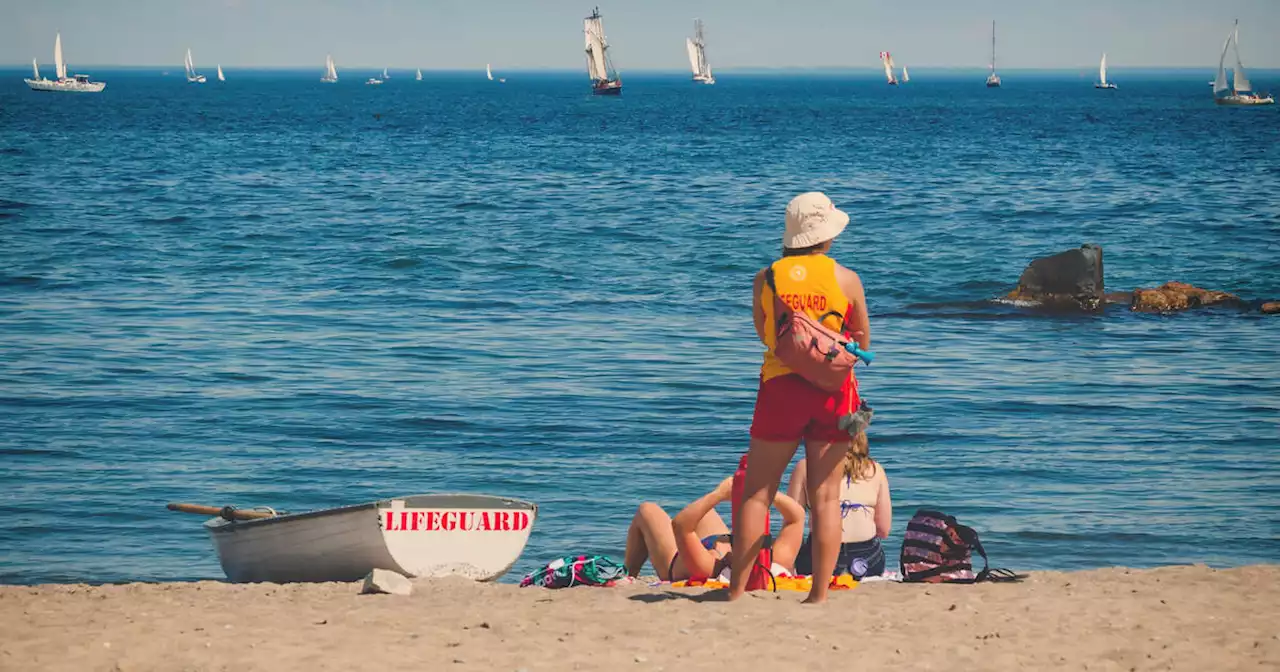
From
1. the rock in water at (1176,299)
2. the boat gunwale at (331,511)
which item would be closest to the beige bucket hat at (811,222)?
the boat gunwale at (331,511)

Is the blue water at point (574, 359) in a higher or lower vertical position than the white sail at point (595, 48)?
lower

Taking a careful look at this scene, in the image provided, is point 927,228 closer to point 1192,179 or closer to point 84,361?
point 1192,179

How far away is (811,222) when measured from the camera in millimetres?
6512

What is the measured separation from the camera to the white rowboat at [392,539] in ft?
27.2

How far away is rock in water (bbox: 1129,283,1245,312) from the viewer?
2139 cm

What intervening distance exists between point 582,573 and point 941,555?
2170 mm

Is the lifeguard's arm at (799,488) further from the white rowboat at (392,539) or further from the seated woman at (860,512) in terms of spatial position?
the white rowboat at (392,539)

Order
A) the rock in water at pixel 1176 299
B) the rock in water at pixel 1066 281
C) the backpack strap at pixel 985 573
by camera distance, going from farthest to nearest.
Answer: the rock in water at pixel 1066 281 → the rock in water at pixel 1176 299 → the backpack strap at pixel 985 573

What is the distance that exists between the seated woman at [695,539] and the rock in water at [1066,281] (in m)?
15.2

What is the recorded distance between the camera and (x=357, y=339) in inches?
728

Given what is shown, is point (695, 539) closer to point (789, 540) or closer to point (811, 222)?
point (789, 540)

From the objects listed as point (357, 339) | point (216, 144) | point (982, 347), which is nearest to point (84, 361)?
point (357, 339)

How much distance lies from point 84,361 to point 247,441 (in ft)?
15.1

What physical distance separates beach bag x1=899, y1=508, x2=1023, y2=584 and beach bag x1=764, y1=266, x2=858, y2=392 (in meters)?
2.07
